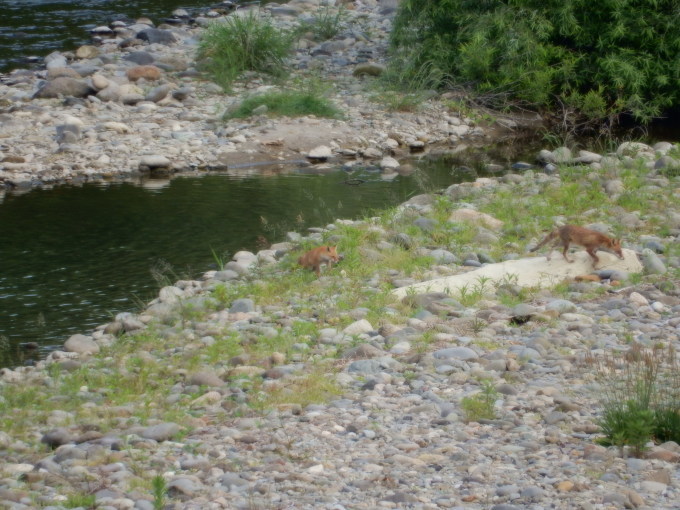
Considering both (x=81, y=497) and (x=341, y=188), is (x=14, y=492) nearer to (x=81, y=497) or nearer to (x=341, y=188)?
(x=81, y=497)

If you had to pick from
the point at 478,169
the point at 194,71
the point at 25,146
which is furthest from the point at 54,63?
the point at 478,169

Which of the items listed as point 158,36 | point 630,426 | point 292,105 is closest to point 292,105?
point 292,105

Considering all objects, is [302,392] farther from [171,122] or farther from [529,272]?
[171,122]

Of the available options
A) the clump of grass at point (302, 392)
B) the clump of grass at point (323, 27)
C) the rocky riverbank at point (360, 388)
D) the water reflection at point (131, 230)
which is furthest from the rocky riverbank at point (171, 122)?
the clump of grass at point (302, 392)

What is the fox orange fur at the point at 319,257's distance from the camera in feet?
27.1

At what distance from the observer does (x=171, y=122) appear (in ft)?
49.5

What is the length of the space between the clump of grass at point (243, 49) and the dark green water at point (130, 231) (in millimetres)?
4414

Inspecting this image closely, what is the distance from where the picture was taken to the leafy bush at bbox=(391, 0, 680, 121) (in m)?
16.0

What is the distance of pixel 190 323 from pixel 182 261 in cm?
245

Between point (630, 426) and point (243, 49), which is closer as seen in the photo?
point (630, 426)

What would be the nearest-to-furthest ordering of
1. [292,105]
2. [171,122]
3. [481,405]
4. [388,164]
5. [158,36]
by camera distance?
[481,405], [388,164], [171,122], [292,105], [158,36]

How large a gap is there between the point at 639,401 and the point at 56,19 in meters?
22.1

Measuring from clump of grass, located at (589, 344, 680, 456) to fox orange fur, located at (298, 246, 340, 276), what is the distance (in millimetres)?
3237

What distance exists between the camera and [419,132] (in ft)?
52.2
